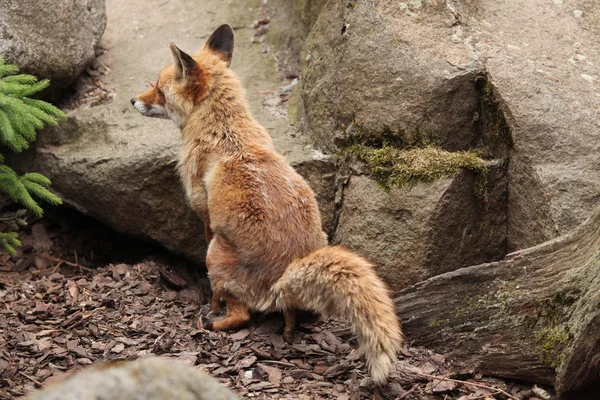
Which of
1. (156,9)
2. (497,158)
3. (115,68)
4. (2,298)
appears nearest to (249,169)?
(497,158)

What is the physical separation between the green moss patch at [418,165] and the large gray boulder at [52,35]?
3.81 meters

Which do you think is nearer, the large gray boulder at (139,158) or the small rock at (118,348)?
the small rock at (118,348)

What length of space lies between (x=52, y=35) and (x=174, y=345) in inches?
159

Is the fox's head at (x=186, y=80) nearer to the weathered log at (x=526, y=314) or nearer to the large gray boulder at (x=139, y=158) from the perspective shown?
the large gray boulder at (x=139, y=158)

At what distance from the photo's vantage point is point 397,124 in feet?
21.3

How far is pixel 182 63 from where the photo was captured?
6.47 m

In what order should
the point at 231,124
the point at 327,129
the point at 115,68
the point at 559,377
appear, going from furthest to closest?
the point at 115,68 → the point at 327,129 → the point at 231,124 → the point at 559,377

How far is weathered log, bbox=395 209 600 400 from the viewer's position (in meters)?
4.54

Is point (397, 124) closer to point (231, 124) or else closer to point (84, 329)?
point (231, 124)

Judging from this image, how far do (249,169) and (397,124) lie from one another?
59.4 inches

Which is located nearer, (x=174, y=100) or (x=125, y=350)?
(x=125, y=350)

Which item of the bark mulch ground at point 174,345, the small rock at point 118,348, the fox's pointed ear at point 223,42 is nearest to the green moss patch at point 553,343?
the bark mulch ground at point 174,345

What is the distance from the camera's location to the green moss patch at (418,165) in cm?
621

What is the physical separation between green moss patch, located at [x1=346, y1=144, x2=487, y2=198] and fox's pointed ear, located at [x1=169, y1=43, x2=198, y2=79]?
1.89m
